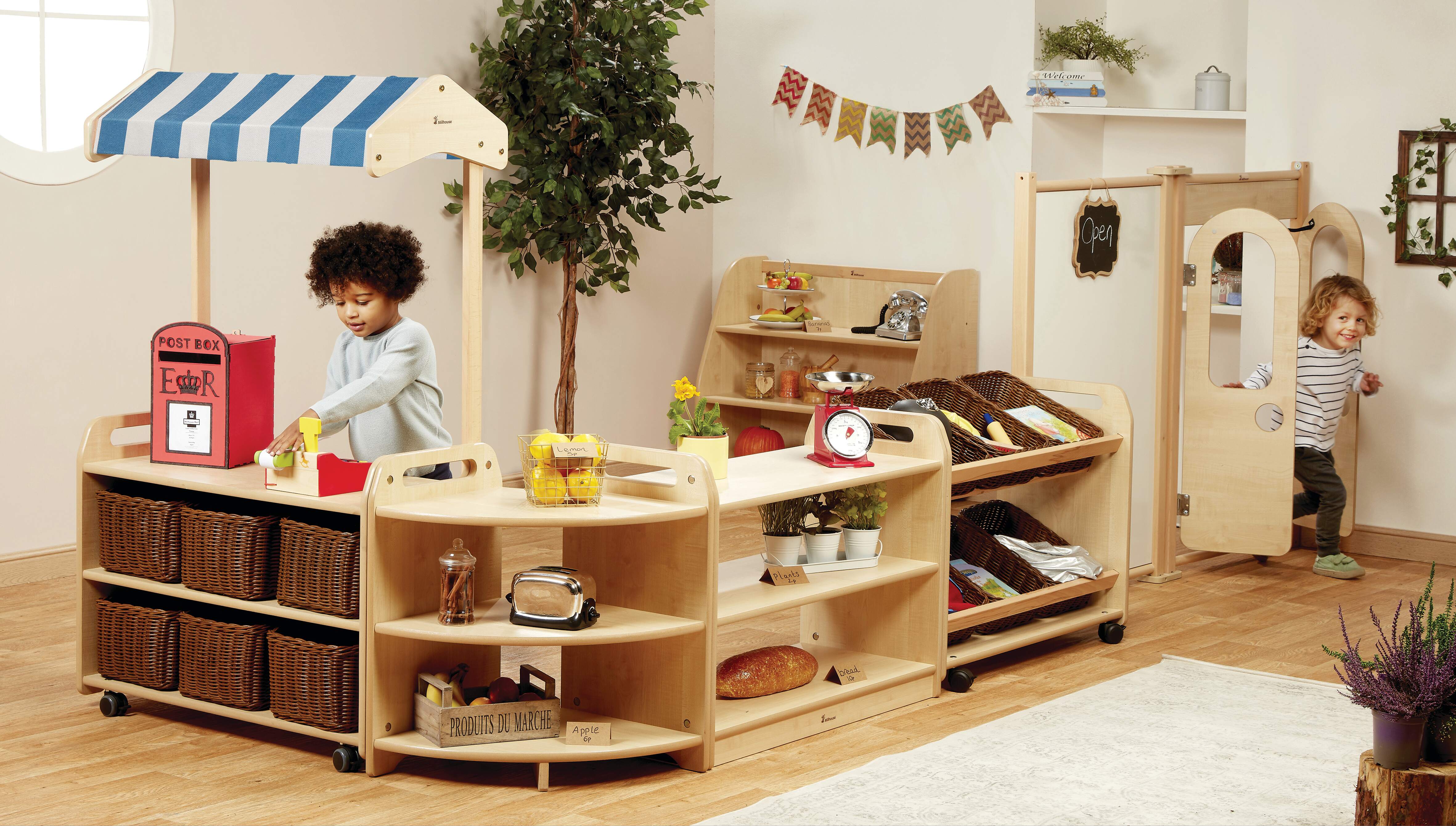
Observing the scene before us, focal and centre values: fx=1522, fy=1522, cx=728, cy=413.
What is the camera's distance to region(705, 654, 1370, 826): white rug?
3.57 metres

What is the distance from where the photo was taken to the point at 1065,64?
7070 millimetres

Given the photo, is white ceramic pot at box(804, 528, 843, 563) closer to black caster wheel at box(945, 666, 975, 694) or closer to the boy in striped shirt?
black caster wheel at box(945, 666, 975, 694)

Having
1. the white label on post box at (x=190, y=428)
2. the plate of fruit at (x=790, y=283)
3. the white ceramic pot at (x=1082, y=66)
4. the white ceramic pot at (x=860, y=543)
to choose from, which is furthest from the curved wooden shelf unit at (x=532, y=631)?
the white ceramic pot at (x=1082, y=66)

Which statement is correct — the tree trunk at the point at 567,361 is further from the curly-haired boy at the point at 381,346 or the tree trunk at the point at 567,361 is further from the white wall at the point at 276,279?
the curly-haired boy at the point at 381,346

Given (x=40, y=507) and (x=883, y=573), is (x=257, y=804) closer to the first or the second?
(x=883, y=573)

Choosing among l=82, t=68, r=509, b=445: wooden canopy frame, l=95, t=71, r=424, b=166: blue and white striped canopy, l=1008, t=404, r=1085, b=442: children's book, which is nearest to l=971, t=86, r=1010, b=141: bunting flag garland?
l=1008, t=404, r=1085, b=442: children's book

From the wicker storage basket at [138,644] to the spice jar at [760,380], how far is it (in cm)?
403

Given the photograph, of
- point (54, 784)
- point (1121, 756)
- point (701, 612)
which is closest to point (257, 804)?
point (54, 784)

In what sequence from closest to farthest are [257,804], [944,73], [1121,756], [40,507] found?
[257,804] < [1121,756] < [40,507] < [944,73]

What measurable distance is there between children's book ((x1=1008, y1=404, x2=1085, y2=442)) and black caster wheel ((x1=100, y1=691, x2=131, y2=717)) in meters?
2.86

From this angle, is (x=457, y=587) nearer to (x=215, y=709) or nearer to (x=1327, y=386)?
(x=215, y=709)

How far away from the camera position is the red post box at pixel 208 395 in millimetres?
4141

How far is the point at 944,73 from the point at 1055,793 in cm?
446

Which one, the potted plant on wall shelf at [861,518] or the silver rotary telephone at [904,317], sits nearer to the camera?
the potted plant on wall shelf at [861,518]
